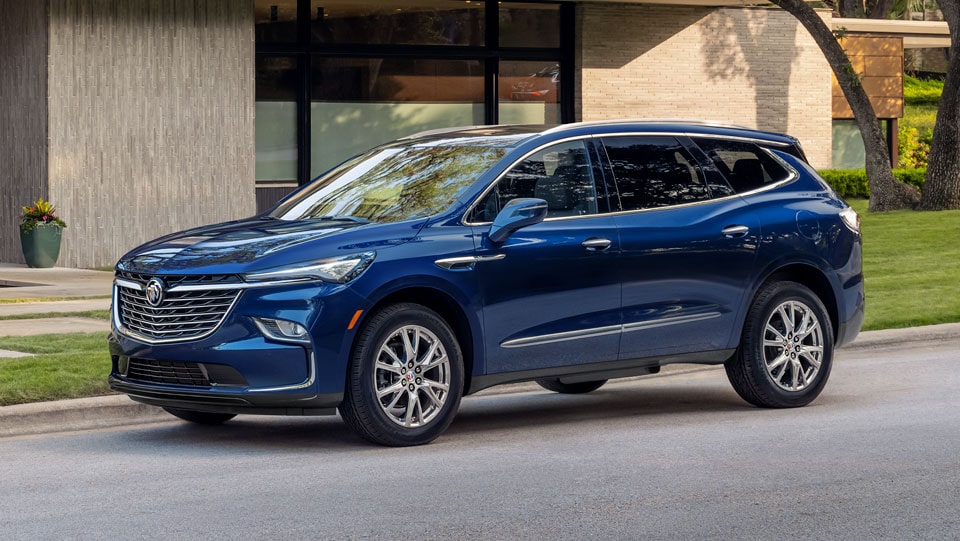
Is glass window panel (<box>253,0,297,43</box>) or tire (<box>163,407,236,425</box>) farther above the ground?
glass window panel (<box>253,0,297,43</box>)

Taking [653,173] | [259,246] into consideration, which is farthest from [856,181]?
[259,246]

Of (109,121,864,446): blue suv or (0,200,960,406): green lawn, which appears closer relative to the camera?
(109,121,864,446): blue suv

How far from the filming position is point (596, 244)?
8.92 meters

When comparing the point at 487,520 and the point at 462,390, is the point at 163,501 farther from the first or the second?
the point at 462,390

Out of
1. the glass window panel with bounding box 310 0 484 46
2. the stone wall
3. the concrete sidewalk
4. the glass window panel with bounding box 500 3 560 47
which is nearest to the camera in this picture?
the concrete sidewalk

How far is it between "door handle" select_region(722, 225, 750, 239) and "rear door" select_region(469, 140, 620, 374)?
87cm

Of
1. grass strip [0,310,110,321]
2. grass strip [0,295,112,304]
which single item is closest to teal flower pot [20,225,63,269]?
grass strip [0,295,112,304]

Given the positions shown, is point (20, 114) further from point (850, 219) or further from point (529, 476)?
point (529, 476)

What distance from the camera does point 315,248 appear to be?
8016mm

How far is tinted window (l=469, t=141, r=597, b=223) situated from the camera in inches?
347

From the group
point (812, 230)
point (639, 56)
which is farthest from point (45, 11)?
point (812, 230)

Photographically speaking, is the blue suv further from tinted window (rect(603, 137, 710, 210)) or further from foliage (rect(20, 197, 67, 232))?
foliage (rect(20, 197, 67, 232))

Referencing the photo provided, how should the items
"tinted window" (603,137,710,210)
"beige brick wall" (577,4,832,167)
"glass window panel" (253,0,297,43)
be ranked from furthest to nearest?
"beige brick wall" (577,4,832,167) < "glass window panel" (253,0,297,43) < "tinted window" (603,137,710,210)

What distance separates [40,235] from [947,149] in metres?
16.7
